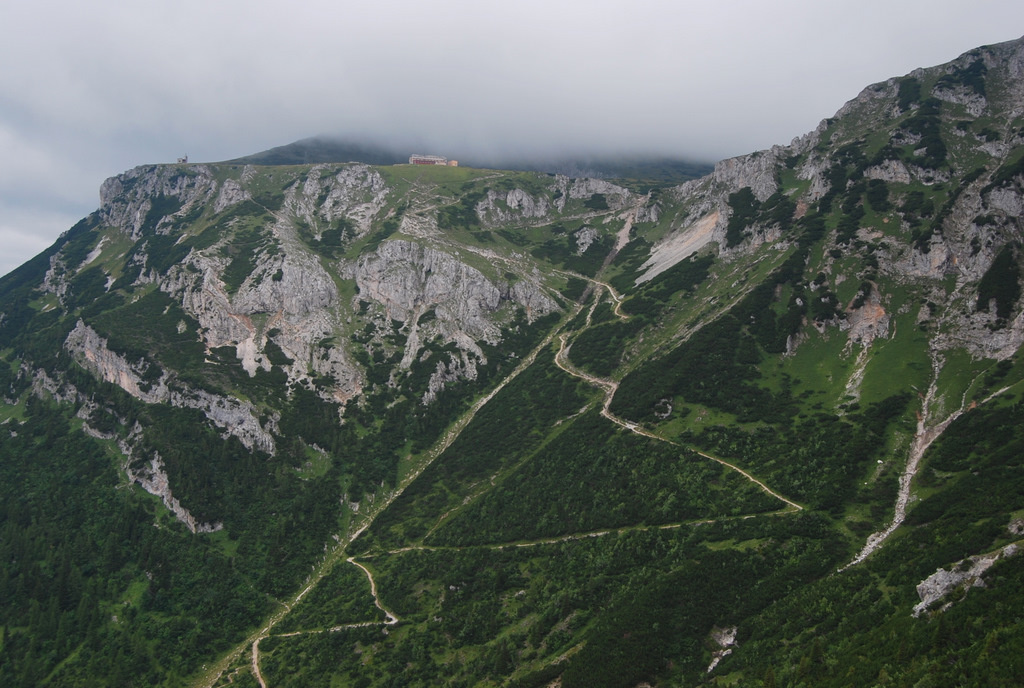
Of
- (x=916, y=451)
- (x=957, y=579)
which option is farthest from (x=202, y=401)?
(x=957, y=579)

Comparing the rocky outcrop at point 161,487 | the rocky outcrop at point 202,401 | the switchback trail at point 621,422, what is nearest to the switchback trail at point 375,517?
the switchback trail at point 621,422

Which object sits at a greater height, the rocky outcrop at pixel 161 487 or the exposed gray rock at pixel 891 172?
the exposed gray rock at pixel 891 172

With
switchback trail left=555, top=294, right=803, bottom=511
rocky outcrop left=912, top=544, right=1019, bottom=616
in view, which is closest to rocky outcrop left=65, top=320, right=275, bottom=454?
switchback trail left=555, top=294, right=803, bottom=511

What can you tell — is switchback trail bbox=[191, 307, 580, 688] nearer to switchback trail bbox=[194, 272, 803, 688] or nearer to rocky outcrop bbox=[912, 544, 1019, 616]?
switchback trail bbox=[194, 272, 803, 688]

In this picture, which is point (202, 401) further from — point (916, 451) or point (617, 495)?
point (916, 451)

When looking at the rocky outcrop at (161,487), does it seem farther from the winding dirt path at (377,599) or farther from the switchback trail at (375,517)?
the winding dirt path at (377,599)

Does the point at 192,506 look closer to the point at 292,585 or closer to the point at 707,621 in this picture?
the point at 292,585

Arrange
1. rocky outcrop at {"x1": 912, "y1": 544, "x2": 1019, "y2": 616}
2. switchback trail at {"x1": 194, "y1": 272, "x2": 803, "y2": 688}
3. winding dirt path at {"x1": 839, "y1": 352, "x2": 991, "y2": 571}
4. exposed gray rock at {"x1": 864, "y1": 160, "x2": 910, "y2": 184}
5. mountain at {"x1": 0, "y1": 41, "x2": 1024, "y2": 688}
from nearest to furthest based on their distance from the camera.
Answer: rocky outcrop at {"x1": 912, "y1": 544, "x2": 1019, "y2": 616} < mountain at {"x1": 0, "y1": 41, "x2": 1024, "y2": 688} < winding dirt path at {"x1": 839, "y1": 352, "x2": 991, "y2": 571} < switchback trail at {"x1": 194, "y1": 272, "x2": 803, "y2": 688} < exposed gray rock at {"x1": 864, "y1": 160, "x2": 910, "y2": 184}

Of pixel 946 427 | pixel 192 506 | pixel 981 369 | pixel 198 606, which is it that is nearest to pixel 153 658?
pixel 198 606
